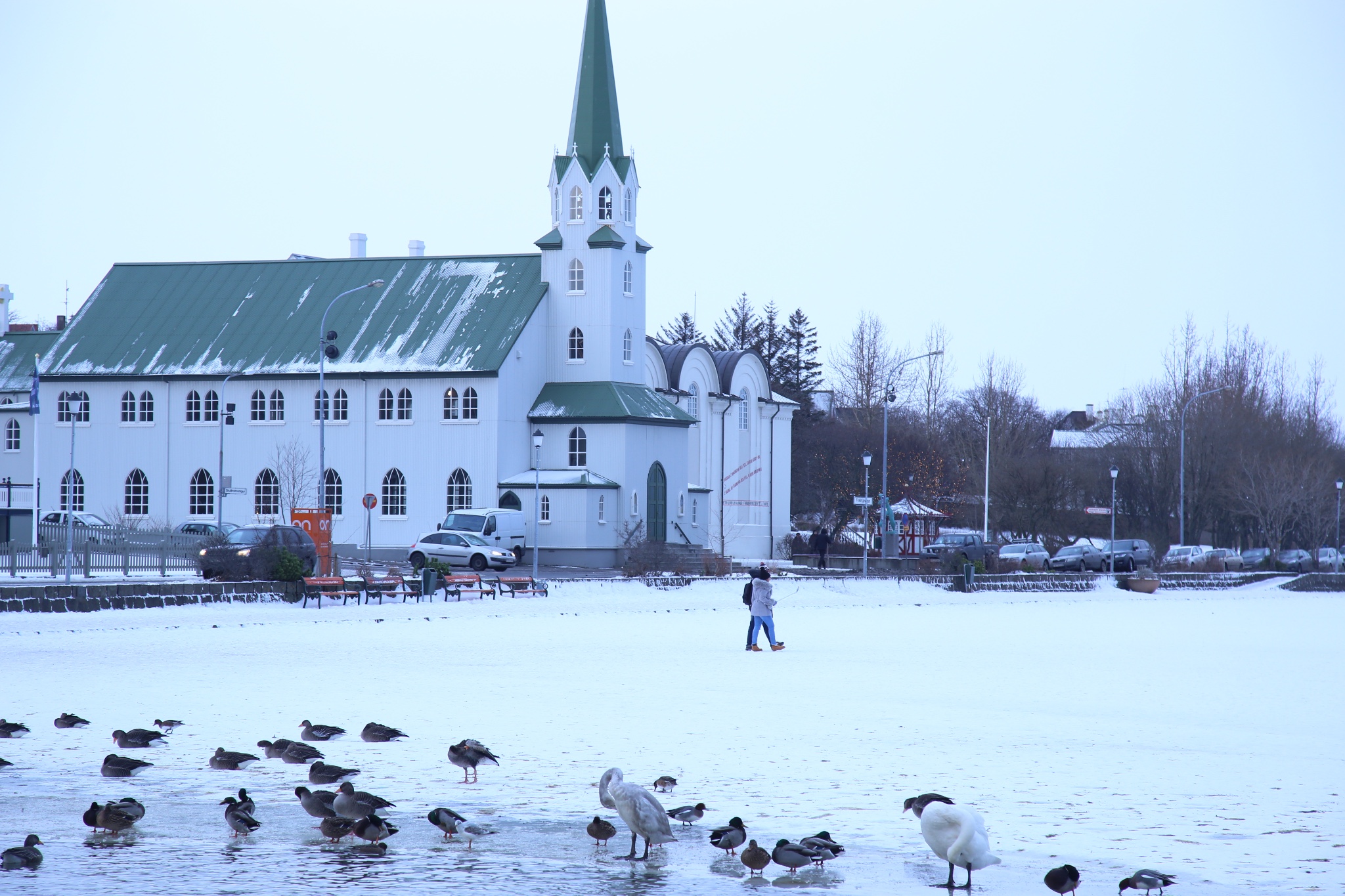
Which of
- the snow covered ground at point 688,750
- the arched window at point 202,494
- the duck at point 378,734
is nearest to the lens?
the snow covered ground at point 688,750

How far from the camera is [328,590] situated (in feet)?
115

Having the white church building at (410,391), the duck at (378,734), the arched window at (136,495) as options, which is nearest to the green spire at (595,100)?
the white church building at (410,391)

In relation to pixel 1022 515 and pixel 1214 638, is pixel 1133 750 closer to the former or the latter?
pixel 1214 638

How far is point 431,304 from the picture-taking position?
6059 centimetres

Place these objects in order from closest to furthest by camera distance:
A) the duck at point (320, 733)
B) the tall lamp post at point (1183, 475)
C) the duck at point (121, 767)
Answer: the duck at point (121, 767)
the duck at point (320, 733)
the tall lamp post at point (1183, 475)

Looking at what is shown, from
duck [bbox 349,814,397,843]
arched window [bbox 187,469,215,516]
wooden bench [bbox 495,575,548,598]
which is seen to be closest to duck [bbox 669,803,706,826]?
duck [bbox 349,814,397,843]

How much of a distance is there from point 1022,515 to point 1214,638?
47.7 metres

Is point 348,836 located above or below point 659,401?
below

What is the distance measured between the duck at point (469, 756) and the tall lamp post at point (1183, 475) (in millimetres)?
59378

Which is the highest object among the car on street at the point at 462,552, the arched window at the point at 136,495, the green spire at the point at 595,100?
the green spire at the point at 595,100

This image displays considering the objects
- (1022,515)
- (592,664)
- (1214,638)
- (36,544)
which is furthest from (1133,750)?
(1022,515)

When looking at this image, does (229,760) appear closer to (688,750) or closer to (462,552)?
(688,750)

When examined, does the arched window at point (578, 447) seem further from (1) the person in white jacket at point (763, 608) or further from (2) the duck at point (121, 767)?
(2) the duck at point (121, 767)

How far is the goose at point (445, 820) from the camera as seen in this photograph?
31.3ft
